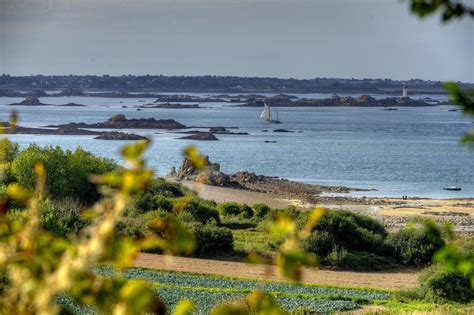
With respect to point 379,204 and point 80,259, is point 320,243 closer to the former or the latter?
point 379,204

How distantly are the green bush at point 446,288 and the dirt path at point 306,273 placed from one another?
2539 millimetres

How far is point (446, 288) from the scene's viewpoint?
70.4ft

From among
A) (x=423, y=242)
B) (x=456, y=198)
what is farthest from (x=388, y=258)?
(x=456, y=198)

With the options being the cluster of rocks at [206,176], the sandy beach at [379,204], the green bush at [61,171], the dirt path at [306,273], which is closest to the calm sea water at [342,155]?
the cluster of rocks at [206,176]

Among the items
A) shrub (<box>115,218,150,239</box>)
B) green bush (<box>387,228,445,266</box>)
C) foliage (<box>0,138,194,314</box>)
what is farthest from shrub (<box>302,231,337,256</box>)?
foliage (<box>0,138,194,314</box>)

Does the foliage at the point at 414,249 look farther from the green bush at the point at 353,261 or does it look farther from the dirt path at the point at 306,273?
the dirt path at the point at 306,273

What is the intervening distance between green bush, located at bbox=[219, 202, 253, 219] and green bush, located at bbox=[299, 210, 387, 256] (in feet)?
33.0

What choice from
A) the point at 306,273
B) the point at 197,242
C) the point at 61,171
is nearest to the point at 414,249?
Result: the point at 306,273

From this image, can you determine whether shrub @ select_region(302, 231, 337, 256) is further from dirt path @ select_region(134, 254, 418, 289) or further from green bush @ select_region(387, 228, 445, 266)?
green bush @ select_region(387, 228, 445, 266)

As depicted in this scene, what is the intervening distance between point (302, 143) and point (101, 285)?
10685 cm

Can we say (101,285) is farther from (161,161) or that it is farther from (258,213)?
(161,161)

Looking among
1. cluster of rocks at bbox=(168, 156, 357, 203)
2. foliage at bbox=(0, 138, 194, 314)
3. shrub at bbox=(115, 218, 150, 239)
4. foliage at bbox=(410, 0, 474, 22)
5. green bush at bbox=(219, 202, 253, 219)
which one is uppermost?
foliage at bbox=(410, 0, 474, 22)

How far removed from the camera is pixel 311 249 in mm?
29078

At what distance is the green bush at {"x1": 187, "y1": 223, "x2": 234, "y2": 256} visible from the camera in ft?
96.0
